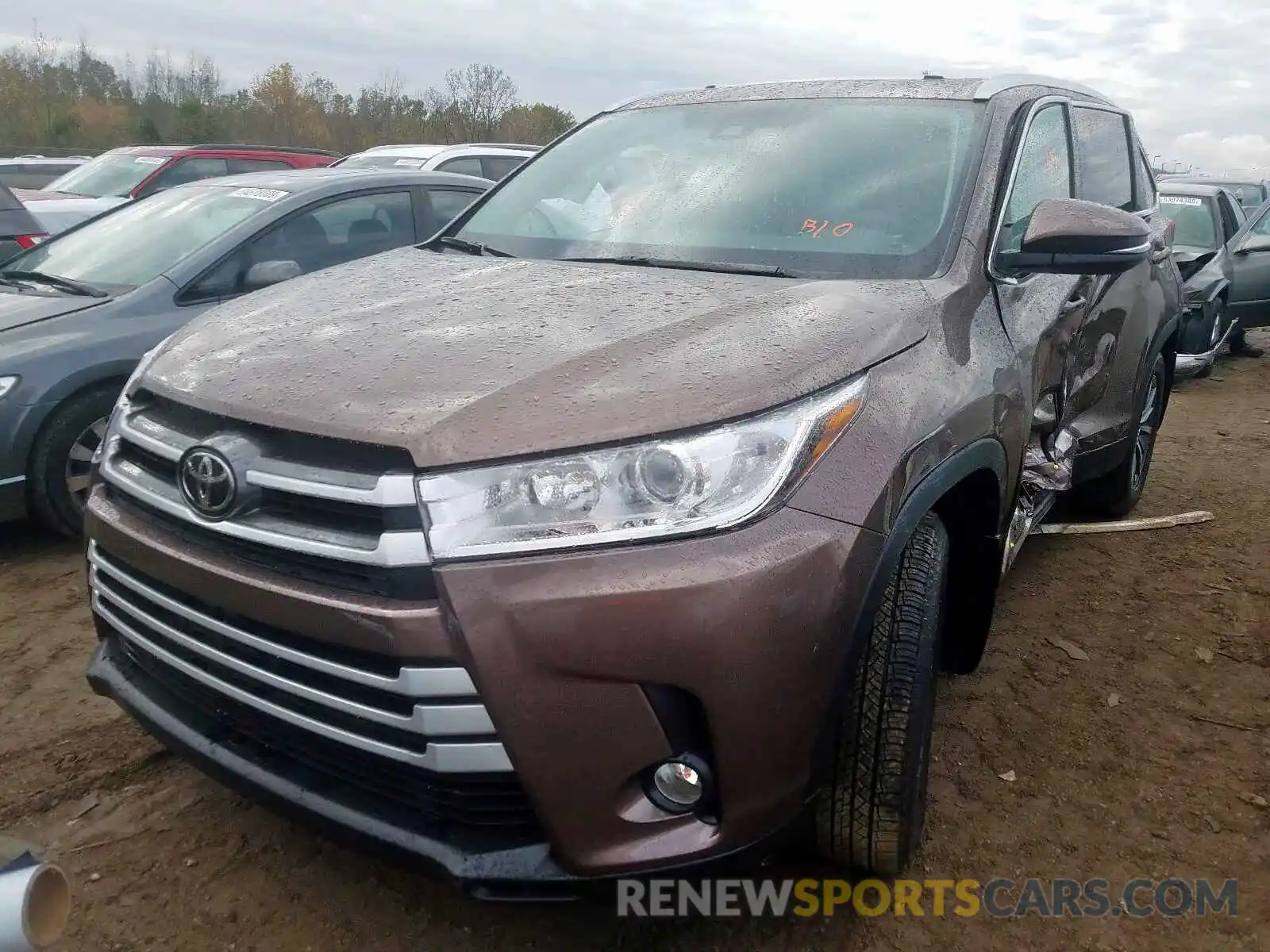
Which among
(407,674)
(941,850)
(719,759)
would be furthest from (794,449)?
(941,850)

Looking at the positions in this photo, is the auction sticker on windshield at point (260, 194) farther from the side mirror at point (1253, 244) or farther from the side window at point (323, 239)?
the side mirror at point (1253, 244)

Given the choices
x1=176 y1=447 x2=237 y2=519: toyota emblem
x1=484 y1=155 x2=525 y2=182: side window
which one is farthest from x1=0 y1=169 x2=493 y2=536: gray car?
x1=484 y1=155 x2=525 y2=182: side window

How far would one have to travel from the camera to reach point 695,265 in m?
2.57

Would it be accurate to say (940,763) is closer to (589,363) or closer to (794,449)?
(794,449)

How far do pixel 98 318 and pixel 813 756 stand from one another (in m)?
3.62

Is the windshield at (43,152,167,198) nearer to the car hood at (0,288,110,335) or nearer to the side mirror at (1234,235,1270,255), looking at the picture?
the car hood at (0,288,110,335)

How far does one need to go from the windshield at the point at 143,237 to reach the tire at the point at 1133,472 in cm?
397

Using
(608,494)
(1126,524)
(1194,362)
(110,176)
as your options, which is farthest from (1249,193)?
(608,494)

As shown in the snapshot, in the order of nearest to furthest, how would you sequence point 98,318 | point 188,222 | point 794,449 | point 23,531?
point 794,449, point 98,318, point 23,531, point 188,222

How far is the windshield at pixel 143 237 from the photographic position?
4.55 metres

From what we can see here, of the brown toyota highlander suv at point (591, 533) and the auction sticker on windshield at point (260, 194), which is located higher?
the auction sticker on windshield at point (260, 194)

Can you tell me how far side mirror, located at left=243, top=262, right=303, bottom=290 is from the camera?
4.41 m

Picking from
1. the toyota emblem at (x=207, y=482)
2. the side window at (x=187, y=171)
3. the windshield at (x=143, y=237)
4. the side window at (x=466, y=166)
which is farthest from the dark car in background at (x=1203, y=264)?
the side window at (x=187, y=171)

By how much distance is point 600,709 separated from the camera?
5.32 feet
